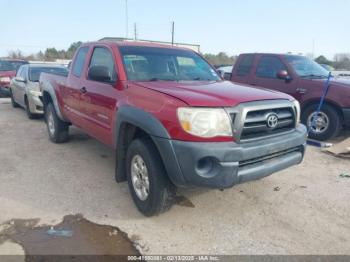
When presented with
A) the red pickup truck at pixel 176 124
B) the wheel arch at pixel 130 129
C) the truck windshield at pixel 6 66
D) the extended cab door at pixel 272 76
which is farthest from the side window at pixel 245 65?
the truck windshield at pixel 6 66

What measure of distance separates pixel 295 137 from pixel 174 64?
1852 millimetres

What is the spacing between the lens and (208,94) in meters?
3.18

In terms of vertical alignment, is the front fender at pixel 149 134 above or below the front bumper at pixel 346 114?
above

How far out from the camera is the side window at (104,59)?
13.2ft

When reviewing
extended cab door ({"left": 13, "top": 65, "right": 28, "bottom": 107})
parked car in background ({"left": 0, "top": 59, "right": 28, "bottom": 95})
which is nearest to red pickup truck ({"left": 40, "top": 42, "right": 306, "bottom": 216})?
extended cab door ({"left": 13, "top": 65, "right": 28, "bottom": 107})

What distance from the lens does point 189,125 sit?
2.88 meters

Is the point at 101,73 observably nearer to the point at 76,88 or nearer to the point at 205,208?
the point at 76,88

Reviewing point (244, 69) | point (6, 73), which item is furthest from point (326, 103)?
point (6, 73)

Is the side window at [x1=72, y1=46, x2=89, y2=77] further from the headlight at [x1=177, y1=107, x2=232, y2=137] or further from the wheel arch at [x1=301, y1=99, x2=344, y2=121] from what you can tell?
the wheel arch at [x1=301, y1=99, x2=344, y2=121]

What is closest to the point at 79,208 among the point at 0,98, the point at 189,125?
the point at 189,125

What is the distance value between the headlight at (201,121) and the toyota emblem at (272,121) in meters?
0.58

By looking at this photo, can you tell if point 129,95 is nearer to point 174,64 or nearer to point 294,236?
point 174,64

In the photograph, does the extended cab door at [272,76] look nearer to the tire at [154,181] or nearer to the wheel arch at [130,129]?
the wheel arch at [130,129]

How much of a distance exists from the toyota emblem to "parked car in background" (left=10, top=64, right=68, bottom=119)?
632 cm
